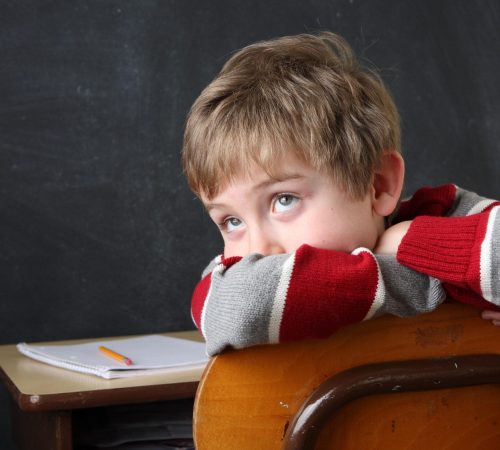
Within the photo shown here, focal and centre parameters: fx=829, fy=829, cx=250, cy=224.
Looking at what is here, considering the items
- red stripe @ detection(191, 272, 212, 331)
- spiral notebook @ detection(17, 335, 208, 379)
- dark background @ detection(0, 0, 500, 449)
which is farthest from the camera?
dark background @ detection(0, 0, 500, 449)

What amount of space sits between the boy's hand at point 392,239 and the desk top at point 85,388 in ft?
1.58

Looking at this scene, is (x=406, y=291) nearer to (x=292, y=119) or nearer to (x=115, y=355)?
(x=292, y=119)

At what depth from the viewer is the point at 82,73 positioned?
7.06ft

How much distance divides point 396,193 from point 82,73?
1240 mm

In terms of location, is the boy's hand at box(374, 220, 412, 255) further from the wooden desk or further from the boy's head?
the wooden desk

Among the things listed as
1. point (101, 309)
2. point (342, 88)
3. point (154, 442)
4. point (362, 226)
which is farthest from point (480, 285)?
point (101, 309)

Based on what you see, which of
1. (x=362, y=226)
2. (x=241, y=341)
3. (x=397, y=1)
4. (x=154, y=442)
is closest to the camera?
(x=241, y=341)

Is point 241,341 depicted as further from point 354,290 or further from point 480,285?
point 480,285

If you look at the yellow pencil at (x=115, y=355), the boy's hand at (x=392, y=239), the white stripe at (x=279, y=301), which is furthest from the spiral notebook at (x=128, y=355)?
the white stripe at (x=279, y=301)

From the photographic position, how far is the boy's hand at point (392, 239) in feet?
3.33

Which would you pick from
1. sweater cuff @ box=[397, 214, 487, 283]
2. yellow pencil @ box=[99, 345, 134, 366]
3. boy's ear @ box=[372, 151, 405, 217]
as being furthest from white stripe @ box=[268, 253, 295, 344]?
yellow pencil @ box=[99, 345, 134, 366]

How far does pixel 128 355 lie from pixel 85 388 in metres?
0.30

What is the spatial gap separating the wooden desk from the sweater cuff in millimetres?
593

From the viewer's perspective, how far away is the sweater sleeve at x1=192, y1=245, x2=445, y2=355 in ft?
2.59
